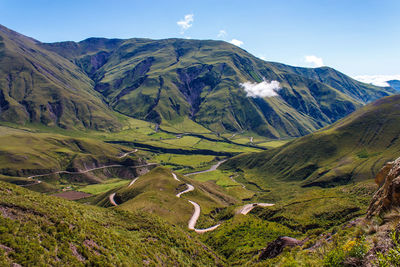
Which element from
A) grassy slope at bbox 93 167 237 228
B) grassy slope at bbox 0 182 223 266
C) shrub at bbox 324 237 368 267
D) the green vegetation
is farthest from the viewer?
grassy slope at bbox 93 167 237 228

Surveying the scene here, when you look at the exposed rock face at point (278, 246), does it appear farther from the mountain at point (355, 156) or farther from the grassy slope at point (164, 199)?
the mountain at point (355, 156)

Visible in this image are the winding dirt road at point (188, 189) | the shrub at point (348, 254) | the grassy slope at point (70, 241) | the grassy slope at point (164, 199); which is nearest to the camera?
the shrub at point (348, 254)

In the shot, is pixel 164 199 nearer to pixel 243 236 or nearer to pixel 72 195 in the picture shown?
pixel 243 236

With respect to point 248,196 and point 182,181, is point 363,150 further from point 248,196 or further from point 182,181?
point 182,181

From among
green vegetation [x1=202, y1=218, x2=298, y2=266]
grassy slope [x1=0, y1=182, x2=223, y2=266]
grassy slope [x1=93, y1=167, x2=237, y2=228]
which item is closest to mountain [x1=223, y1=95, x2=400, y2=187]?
grassy slope [x1=93, y1=167, x2=237, y2=228]

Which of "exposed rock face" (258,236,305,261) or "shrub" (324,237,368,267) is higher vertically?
"shrub" (324,237,368,267)

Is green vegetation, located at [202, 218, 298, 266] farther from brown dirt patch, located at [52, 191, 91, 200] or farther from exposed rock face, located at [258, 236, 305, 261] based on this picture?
brown dirt patch, located at [52, 191, 91, 200]

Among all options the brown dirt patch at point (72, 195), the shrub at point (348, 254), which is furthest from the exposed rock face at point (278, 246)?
the brown dirt patch at point (72, 195)

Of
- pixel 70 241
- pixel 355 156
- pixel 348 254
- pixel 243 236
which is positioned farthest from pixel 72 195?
pixel 355 156
